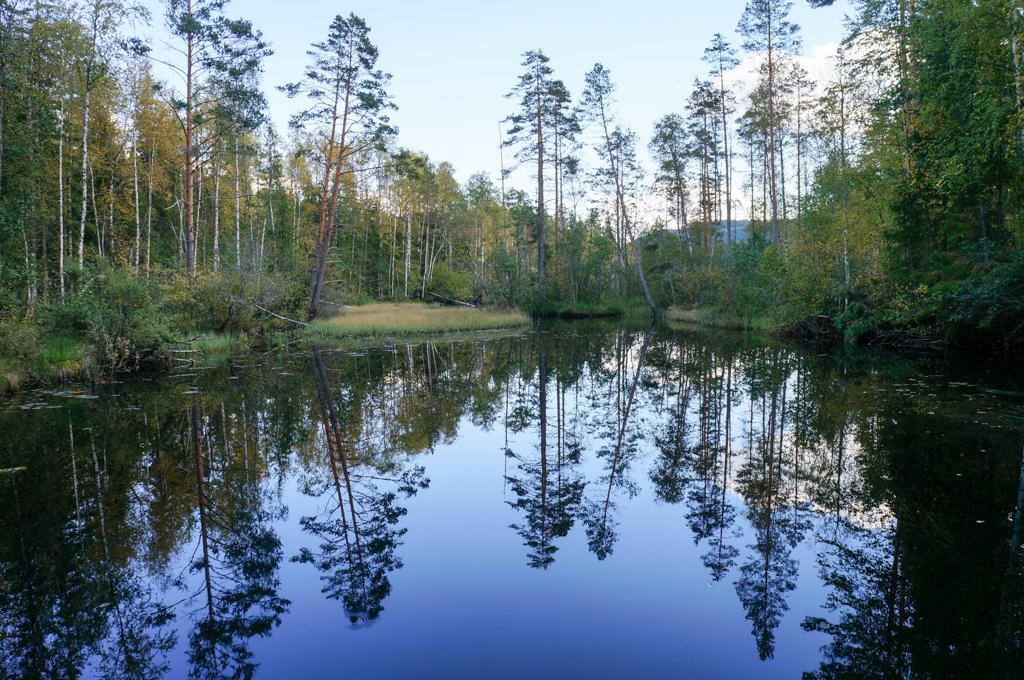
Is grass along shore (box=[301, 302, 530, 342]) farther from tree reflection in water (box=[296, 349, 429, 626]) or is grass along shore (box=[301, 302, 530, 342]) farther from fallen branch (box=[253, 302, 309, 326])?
tree reflection in water (box=[296, 349, 429, 626])

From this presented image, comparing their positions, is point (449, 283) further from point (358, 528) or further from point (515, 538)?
point (515, 538)

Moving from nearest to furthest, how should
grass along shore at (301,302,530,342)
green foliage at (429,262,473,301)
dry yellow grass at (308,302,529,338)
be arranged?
1. grass along shore at (301,302,530,342)
2. dry yellow grass at (308,302,529,338)
3. green foliage at (429,262,473,301)

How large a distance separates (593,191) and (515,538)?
33895 mm

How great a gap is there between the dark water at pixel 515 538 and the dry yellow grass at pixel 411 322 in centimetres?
1243

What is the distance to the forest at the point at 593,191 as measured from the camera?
41.8 feet

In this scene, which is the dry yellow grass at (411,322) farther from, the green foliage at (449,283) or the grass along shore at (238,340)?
the green foliage at (449,283)

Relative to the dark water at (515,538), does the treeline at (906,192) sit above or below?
above

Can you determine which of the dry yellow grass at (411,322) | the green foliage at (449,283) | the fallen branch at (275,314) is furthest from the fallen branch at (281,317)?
the green foliage at (449,283)

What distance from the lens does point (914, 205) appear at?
15797 millimetres

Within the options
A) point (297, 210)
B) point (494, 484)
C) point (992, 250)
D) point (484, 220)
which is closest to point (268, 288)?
point (494, 484)

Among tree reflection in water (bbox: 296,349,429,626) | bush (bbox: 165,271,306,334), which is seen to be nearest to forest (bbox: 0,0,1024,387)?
bush (bbox: 165,271,306,334)

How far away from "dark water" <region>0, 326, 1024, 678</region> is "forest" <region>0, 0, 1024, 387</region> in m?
4.65

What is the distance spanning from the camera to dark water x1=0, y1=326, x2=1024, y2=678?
345 cm

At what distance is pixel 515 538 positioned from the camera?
16.9 ft
